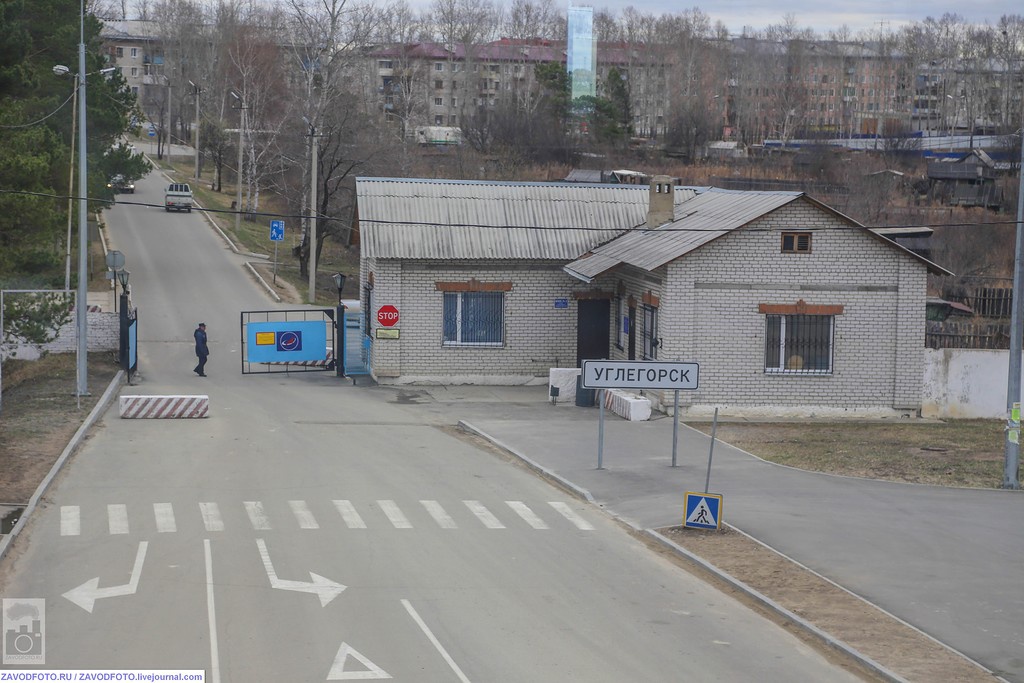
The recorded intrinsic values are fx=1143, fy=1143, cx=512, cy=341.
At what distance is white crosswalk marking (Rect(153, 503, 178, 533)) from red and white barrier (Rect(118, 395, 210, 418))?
7772 mm

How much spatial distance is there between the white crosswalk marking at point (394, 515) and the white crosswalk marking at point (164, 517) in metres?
2.95

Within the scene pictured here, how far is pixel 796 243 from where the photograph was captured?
26531mm

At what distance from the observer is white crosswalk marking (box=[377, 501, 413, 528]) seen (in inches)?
629

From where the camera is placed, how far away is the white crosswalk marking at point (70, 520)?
15.1m

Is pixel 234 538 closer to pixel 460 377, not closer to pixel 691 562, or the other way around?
pixel 691 562

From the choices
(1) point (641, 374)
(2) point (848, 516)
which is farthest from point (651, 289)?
(2) point (848, 516)

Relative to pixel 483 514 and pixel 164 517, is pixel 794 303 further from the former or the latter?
pixel 164 517

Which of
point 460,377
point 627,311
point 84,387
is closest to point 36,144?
point 84,387

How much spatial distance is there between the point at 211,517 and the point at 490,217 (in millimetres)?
16553

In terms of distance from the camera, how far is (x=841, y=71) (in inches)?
5310

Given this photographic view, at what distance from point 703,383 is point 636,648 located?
15800 millimetres

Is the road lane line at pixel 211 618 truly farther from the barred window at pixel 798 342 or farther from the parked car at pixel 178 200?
the parked car at pixel 178 200

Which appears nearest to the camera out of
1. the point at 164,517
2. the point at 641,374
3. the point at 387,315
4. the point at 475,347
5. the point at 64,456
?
the point at 164,517

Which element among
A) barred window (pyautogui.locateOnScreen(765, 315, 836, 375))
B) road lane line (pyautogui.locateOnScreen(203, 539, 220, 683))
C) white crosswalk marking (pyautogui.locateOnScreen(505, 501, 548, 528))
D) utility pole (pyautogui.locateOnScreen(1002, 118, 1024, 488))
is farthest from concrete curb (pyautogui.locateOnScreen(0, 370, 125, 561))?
utility pole (pyautogui.locateOnScreen(1002, 118, 1024, 488))
